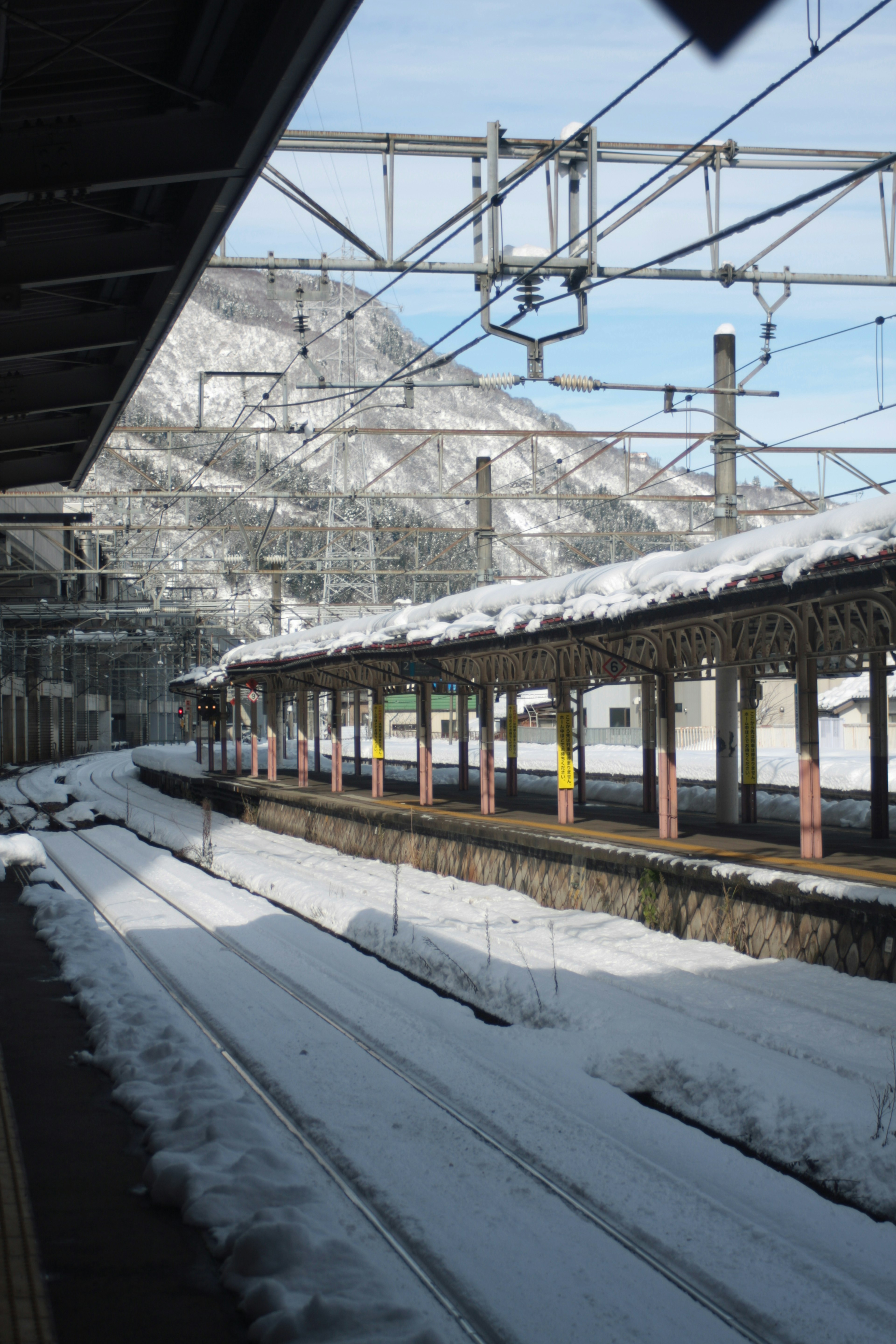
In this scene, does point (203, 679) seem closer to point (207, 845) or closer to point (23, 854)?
point (207, 845)

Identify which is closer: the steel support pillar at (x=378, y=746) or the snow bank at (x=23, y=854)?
the snow bank at (x=23, y=854)

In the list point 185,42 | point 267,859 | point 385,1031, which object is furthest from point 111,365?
point 267,859

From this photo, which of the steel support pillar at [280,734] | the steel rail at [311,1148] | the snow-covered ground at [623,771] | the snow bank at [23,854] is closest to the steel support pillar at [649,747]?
the snow-covered ground at [623,771]

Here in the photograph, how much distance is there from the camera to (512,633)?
15.2m

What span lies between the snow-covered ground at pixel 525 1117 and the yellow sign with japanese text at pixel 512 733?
1037 cm

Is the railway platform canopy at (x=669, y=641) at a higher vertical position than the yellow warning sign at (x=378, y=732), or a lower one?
higher

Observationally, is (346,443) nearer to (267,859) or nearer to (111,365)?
(267,859)

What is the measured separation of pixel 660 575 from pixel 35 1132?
8279 mm

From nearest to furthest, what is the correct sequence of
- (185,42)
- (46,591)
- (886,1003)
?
(185,42), (886,1003), (46,591)

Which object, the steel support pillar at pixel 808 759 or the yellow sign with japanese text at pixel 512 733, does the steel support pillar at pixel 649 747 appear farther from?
the steel support pillar at pixel 808 759

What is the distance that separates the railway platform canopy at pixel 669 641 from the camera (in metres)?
9.98

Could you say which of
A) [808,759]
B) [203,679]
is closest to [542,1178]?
[808,759]

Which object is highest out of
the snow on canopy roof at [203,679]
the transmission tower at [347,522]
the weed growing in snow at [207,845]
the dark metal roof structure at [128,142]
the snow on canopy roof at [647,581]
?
the transmission tower at [347,522]

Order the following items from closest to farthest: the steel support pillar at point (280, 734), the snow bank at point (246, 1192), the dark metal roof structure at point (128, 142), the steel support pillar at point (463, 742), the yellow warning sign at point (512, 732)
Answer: the snow bank at point (246, 1192) → the dark metal roof structure at point (128, 142) → the yellow warning sign at point (512, 732) → the steel support pillar at point (463, 742) → the steel support pillar at point (280, 734)
